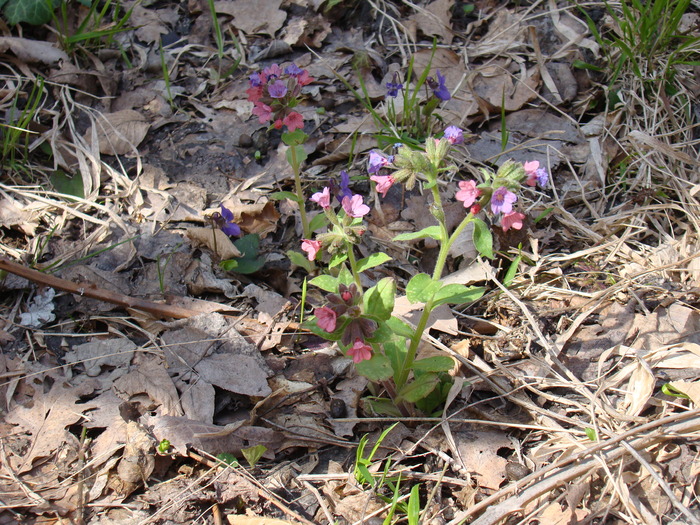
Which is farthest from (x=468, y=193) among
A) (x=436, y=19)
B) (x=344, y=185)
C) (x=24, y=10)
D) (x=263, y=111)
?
(x=24, y=10)

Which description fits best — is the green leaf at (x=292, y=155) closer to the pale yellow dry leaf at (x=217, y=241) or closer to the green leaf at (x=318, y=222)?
the green leaf at (x=318, y=222)

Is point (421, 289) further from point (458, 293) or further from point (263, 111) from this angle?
point (263, 111)

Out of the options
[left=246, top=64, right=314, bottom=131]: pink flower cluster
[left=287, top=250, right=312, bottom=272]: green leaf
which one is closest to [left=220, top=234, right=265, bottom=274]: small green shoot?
[left=287, top=250, right=312, bottom=272]: green leaf

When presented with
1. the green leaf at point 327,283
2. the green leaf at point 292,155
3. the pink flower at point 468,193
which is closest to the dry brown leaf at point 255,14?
the green leaf at point 292,155

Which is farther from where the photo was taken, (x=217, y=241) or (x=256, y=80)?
(x=217, y=241)

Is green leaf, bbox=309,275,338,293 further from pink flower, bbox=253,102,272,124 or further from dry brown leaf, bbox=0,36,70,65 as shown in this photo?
dry brown leaf, bbox=0,36,70,65

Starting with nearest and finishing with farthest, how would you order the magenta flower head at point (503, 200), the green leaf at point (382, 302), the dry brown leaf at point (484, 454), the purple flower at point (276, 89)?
the magenta flower head at point (503, 200), the green leaf at point (382, 302), the dry brown leaf at point (484, 454), the purple flower at point (276, 89)
